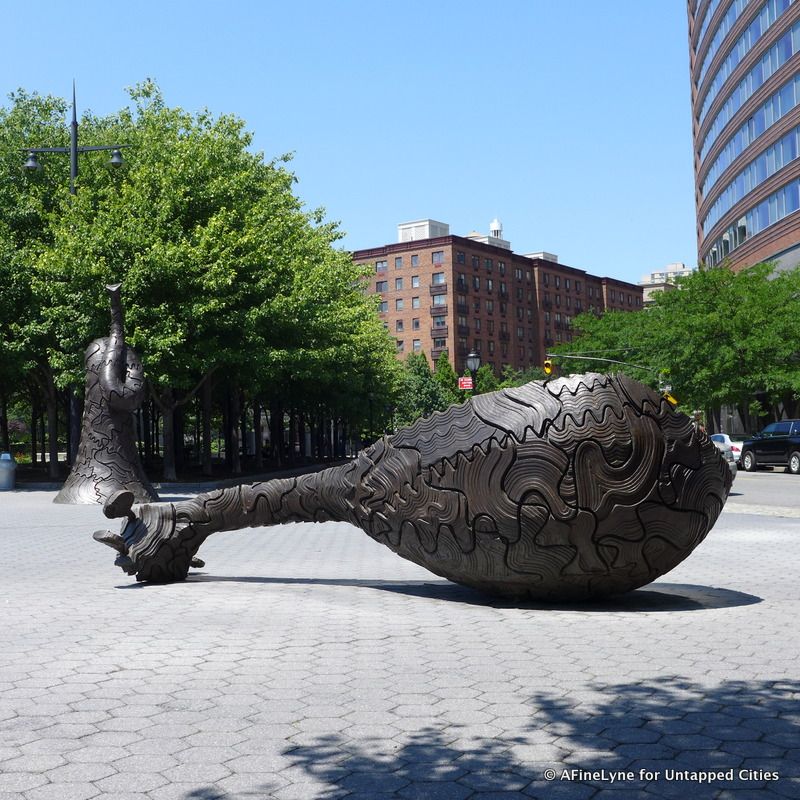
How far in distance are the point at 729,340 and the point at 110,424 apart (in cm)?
2830

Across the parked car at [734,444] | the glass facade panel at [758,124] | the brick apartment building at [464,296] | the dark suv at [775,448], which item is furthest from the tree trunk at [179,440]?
the brick apartment building at [464,296]

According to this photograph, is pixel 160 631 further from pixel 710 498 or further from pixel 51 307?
pixel 51 307

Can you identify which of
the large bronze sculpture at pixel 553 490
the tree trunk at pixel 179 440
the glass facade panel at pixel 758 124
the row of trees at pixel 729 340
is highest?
the glass facade panel at pixel 758 124

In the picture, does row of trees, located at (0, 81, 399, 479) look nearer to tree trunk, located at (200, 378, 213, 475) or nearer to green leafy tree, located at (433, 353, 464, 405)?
tree trunk, located at (200, 378, 213, 475)

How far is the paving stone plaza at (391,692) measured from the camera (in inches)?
143

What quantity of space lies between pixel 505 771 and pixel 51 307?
86.5 ft

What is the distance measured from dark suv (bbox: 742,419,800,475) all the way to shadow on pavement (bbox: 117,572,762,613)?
27054 millimetres

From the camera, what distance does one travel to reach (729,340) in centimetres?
4009

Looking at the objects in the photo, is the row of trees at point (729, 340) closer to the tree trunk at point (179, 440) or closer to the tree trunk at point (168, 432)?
the tree trunk at point (179, 440)

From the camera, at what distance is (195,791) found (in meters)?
3.50

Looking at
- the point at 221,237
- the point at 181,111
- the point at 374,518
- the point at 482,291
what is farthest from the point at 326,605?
the point at 482,291

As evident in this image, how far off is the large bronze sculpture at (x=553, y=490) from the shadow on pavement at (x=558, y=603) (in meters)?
0.19

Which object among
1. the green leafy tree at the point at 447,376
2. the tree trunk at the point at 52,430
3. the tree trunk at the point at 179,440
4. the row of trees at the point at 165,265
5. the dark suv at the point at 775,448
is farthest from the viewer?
the green leafy tree at the point at 447,376

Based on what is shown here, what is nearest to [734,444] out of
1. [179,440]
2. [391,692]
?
[179,440]
